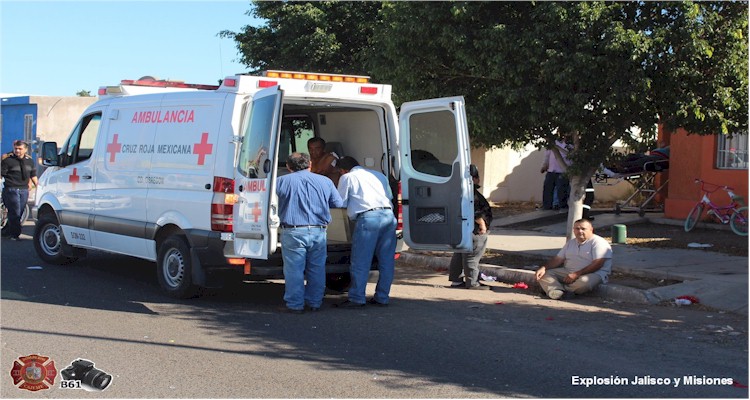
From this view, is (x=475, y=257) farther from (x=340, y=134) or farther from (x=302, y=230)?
(x=302, y=230)

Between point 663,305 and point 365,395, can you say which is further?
point 663,305

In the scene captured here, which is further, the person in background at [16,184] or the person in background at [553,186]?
the person in background at [553,186]

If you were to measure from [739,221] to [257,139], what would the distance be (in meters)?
9.09

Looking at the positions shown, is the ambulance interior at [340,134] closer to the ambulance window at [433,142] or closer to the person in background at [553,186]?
the ambulance window at [433,142]

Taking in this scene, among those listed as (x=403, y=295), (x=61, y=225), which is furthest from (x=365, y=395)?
(x=61, y=225)

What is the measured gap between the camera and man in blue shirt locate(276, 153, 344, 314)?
9.16 meters

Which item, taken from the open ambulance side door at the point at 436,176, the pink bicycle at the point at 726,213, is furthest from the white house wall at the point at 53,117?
the open ambulance side door at the point at 436,176

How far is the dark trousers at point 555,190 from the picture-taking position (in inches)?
751

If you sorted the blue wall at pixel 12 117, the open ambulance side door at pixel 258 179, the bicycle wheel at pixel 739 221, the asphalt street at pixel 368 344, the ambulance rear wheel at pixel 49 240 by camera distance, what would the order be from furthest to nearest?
the blue wall at pixel 12 117, the bicycle wheel at pixel 739 221, the ambulance rear wheel at pixel 49 240, the open ambulance side door at pixel 258 179, the asphalt street at pixel 368 344

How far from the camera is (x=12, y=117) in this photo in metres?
30.7

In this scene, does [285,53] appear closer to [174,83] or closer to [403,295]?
[174,83]

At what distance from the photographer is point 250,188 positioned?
9.02m

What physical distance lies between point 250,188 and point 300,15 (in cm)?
1167

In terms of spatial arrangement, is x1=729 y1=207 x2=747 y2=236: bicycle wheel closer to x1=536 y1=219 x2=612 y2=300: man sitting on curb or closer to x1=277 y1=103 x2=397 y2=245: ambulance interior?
x1=536 y1=219 x2=612 y2=300: man sitting on curb
